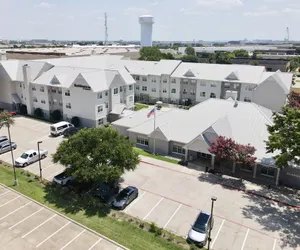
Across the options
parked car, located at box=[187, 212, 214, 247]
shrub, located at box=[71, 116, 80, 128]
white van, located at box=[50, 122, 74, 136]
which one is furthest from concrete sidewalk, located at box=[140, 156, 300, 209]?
shrub, located at box=[71, 116, 80, 128]

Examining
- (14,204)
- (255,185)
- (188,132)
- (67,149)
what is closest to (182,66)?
(188,132)

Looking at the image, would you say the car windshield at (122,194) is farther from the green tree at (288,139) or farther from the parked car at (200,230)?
the green tree at (288,139)

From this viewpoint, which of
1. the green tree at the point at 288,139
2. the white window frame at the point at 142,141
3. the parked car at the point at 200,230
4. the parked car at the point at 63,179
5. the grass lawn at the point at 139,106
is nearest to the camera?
the parked car at the point at 200,230

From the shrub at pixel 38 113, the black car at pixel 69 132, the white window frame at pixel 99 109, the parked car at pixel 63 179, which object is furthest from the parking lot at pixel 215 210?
the shrub at pixel 38 113

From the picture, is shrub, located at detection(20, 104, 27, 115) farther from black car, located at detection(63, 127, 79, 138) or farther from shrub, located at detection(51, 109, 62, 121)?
black car, located at detection(63, 127, 79, 138)

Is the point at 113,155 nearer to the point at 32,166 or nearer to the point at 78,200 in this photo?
the point at 78,200

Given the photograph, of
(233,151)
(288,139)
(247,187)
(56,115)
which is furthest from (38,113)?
(288,139)
